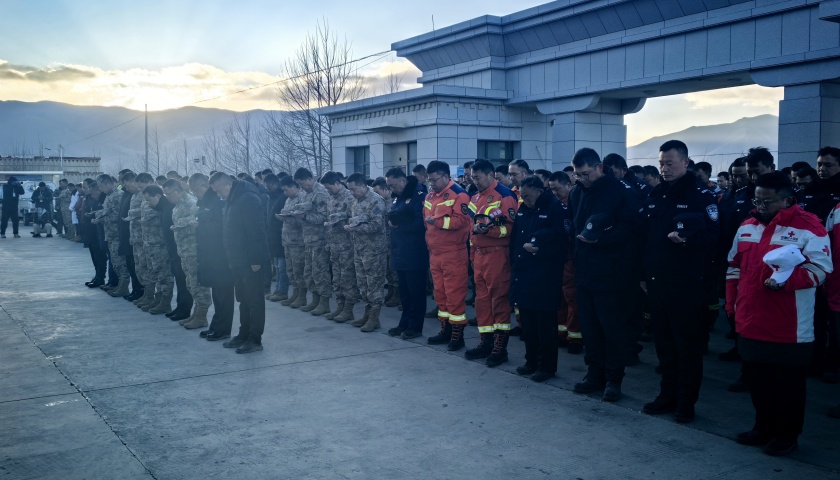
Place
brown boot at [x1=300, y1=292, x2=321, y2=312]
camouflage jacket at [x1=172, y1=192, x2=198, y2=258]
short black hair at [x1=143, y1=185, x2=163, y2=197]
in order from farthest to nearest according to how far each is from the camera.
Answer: brown boot at [x1=300, y1=292, x2=321, y2=312], short black hair at [x1=143, y1=185, x2=163, y2=197], camouflage jacket at [x1=172, y1=192, x2=198, y2=258]

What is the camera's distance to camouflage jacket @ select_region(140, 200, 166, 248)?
427 inches

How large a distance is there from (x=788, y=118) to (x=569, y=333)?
22.6 ft

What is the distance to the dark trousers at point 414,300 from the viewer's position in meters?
9.07

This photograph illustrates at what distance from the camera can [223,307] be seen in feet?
29.9

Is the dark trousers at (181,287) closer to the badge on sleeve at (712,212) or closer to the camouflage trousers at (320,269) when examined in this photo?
the camouflage trousers at (320,269)

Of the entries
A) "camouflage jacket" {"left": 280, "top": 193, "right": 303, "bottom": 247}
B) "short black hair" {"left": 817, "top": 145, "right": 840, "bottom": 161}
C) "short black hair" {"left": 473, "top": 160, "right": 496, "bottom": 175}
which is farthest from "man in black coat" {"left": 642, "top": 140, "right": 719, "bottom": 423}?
"camouflage jacket" {"left": 280, "top": 193, "right": 303, "bottom": 247}

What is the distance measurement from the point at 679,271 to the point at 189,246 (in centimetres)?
699

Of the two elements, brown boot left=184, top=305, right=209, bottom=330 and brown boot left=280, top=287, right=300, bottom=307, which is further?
brown boot left=280, top=287, right=300, bottom=307

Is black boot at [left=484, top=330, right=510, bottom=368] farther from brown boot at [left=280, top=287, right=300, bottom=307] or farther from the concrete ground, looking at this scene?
brown boot at [left=280, top=287, right=300, bottom=307]

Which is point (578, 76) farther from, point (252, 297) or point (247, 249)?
point (252, 297)

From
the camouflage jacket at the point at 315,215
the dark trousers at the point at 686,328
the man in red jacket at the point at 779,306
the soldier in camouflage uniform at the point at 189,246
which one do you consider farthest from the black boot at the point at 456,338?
the soldier in camouflage uniform at the point at 189,246

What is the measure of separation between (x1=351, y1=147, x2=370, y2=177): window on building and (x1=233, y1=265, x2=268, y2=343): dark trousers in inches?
471

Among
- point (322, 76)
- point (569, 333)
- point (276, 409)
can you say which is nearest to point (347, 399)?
point (276, 409)

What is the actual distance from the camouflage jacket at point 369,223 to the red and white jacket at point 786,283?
5.27 m
